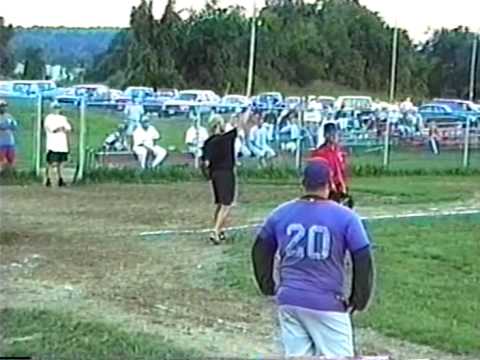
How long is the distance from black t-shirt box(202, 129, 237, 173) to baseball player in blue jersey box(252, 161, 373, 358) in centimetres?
870

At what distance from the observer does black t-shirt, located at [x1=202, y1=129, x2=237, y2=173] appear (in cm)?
1611

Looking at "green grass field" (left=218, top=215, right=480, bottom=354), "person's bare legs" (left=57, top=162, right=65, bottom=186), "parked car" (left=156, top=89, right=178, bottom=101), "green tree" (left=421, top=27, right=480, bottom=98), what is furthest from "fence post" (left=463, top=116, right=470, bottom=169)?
"green tree" (left=421, top=27, right=480, bottom=98)

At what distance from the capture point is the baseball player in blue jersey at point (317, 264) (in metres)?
7.09

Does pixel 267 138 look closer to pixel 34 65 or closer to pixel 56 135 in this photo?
pixel 56 135

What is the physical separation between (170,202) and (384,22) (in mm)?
58798

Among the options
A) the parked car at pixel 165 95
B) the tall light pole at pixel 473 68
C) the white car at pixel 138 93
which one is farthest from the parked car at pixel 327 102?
the tall light pole at pixel 473 68

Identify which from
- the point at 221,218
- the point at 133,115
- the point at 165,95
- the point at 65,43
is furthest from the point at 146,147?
the point at 165,95

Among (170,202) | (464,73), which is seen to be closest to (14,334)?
(170,202)

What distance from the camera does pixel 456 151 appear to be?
1566 inches

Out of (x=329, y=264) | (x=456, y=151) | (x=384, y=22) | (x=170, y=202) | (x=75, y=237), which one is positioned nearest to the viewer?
(x=329, y=264)

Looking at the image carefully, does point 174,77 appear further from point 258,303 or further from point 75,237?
point 258,303

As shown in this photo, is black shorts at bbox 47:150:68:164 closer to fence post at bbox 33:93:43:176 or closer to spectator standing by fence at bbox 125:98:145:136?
fence post at bbox 33:93:43:176

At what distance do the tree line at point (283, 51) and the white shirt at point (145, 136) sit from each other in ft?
118

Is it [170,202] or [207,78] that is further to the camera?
[207,78]
